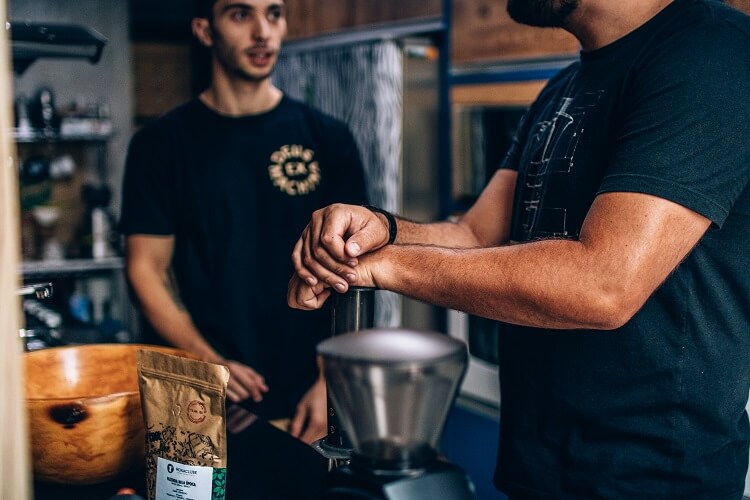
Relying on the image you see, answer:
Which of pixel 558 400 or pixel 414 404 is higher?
→ pixel 414 404

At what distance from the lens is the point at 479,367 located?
2660 mm

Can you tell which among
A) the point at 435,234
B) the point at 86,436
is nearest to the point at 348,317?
the point at 86,436

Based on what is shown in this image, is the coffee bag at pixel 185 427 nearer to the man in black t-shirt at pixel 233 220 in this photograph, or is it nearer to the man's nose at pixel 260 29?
the man in black t-shirt at pixel 233 220

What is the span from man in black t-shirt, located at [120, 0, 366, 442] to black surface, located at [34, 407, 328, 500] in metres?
0.72

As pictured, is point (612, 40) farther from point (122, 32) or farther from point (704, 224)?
point (122, 32)

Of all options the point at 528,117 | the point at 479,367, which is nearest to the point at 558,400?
the point at 528,117

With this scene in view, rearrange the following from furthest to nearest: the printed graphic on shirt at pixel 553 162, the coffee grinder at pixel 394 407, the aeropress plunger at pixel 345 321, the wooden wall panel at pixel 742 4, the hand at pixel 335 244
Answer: the wooden wall panel at pixel 742 4
the printed graphic on shirt at pixel 553 162
the hand at pixel 335 244
the aeropress plunger at pixel 345 321
the coffee grinder at pixel 394 407

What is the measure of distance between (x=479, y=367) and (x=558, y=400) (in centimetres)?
139

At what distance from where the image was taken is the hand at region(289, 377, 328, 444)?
1.98 metres

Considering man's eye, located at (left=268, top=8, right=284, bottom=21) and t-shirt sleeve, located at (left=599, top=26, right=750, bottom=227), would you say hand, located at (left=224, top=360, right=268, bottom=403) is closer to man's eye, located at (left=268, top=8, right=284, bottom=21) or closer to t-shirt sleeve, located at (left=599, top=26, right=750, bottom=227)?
man's eye, located at (left=268, top=8, right=284, bottom=21)

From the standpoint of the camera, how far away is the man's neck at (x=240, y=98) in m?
2.17

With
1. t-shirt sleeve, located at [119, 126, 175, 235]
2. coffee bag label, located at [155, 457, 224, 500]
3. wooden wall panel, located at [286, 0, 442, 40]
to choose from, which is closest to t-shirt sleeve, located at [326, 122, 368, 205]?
t-shirt sleeve, located at [119, 126, 175, 235]

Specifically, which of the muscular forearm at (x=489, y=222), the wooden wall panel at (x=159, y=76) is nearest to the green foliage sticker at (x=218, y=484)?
the muscular forearm at (x=489, y=222)

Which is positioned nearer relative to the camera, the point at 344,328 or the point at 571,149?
the point at 344,328
